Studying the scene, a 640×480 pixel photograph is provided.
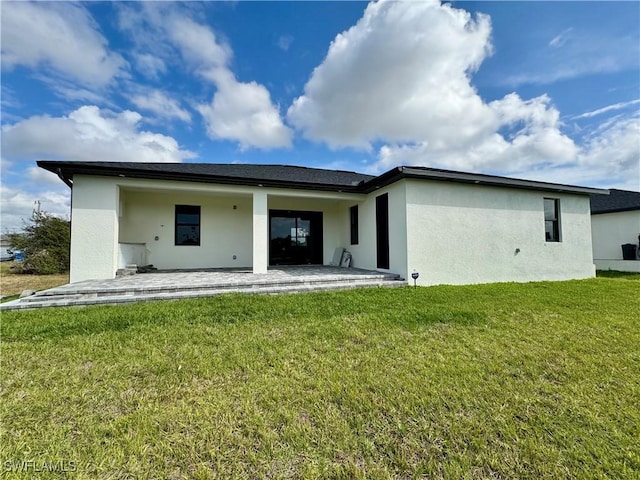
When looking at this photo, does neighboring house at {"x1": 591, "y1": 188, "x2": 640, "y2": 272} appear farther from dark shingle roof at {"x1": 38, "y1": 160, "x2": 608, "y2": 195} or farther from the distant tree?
the distant tree

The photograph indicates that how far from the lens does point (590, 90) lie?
380 inches

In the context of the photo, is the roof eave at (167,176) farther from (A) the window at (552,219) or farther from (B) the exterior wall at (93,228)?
(A) the window at (552,219)

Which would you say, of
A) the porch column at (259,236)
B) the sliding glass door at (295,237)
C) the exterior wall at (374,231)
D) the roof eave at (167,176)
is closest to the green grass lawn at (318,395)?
the exterior wall at (374,231)

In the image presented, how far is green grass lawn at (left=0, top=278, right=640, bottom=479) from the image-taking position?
1.85 meters

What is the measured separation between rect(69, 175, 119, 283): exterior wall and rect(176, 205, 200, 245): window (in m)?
3.03

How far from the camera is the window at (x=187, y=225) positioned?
34.1 feet

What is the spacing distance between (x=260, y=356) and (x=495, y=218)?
8.61 metres

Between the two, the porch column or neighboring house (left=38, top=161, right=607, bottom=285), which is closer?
neighboring house (left=38, top=161, right=607, bottom=285)

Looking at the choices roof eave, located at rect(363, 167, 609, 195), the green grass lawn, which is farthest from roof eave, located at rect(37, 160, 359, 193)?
the green grass lawn

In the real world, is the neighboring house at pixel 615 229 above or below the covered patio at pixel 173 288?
above

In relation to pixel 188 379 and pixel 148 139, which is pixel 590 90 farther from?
pixel 148 139

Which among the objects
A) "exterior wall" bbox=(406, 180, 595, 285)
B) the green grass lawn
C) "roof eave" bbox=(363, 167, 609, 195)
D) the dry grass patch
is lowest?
the green grass lawn

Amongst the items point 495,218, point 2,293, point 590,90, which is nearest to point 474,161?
point 590,90

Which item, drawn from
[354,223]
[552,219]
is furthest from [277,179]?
[552,219]
